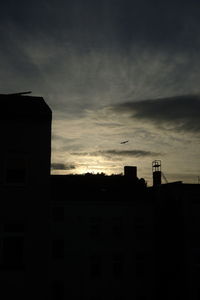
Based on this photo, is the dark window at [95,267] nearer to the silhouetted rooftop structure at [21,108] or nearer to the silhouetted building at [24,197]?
the silhouetted building at [24,197]

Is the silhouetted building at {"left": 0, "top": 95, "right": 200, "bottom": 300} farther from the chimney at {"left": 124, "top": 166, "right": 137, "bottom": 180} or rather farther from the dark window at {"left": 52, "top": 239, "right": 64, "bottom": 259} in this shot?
the chimney at {"left": 124, "top": 166, "right": 137, "bottom": 180}

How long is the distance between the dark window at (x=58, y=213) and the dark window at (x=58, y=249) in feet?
7.39

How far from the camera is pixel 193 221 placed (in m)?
31.1

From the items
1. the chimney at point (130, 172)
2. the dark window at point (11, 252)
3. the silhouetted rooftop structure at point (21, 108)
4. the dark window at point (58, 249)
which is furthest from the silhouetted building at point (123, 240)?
the silhouetted rooftop structure at point (21, 108)

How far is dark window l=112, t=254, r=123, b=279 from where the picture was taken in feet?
112

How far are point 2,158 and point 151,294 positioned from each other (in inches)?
1108

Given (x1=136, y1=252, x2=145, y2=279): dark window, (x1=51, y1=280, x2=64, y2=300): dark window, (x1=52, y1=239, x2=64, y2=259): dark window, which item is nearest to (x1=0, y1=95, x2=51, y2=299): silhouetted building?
(x1=52, y1=239, x2=64, y2=259): dark window

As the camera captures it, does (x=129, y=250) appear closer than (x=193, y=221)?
No

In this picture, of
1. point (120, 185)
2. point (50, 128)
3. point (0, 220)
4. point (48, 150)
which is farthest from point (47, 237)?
point (120, 185)

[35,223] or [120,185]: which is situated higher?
[120,185]

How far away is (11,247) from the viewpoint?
1312 centimetres

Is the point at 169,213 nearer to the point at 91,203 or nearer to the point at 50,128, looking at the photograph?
the point at 91,203

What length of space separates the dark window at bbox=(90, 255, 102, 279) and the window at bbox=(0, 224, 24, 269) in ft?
73.2

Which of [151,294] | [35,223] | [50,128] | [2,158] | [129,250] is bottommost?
[151,294]
